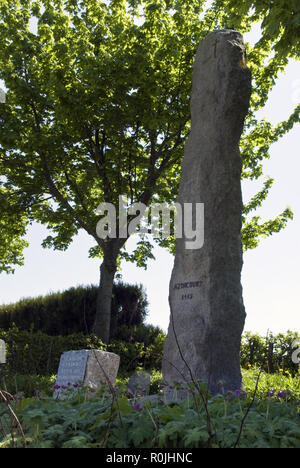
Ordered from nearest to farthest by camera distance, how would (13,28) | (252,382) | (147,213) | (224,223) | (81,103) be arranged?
(224,223)
(252,382)
(81,103)
(13,28)
(147,213)

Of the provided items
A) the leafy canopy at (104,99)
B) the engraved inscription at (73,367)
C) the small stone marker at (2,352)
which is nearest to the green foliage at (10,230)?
the leafy canopy at (104,99)

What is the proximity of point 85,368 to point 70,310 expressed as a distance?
33.8 ft

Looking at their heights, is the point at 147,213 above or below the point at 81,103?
below

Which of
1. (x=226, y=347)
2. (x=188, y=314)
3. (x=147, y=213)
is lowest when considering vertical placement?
(x=226, y=347)

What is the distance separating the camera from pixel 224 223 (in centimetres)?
838

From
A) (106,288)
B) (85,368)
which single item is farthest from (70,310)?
(85,368)

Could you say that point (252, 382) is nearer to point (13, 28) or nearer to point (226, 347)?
point (226, 347)

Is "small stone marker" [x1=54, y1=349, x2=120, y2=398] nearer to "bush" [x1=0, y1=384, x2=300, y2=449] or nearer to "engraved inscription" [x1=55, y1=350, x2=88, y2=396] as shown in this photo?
"engraved inscription" [x1=55, y1=350, x2=88, y2=396]

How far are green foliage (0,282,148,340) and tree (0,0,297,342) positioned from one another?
2961 millimetres

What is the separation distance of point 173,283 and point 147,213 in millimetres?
9444

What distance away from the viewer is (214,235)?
830 cm

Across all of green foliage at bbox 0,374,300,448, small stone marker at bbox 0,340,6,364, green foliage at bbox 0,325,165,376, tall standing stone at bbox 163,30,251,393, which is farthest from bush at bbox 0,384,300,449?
small stone marker at bbox 0,340,6,364
